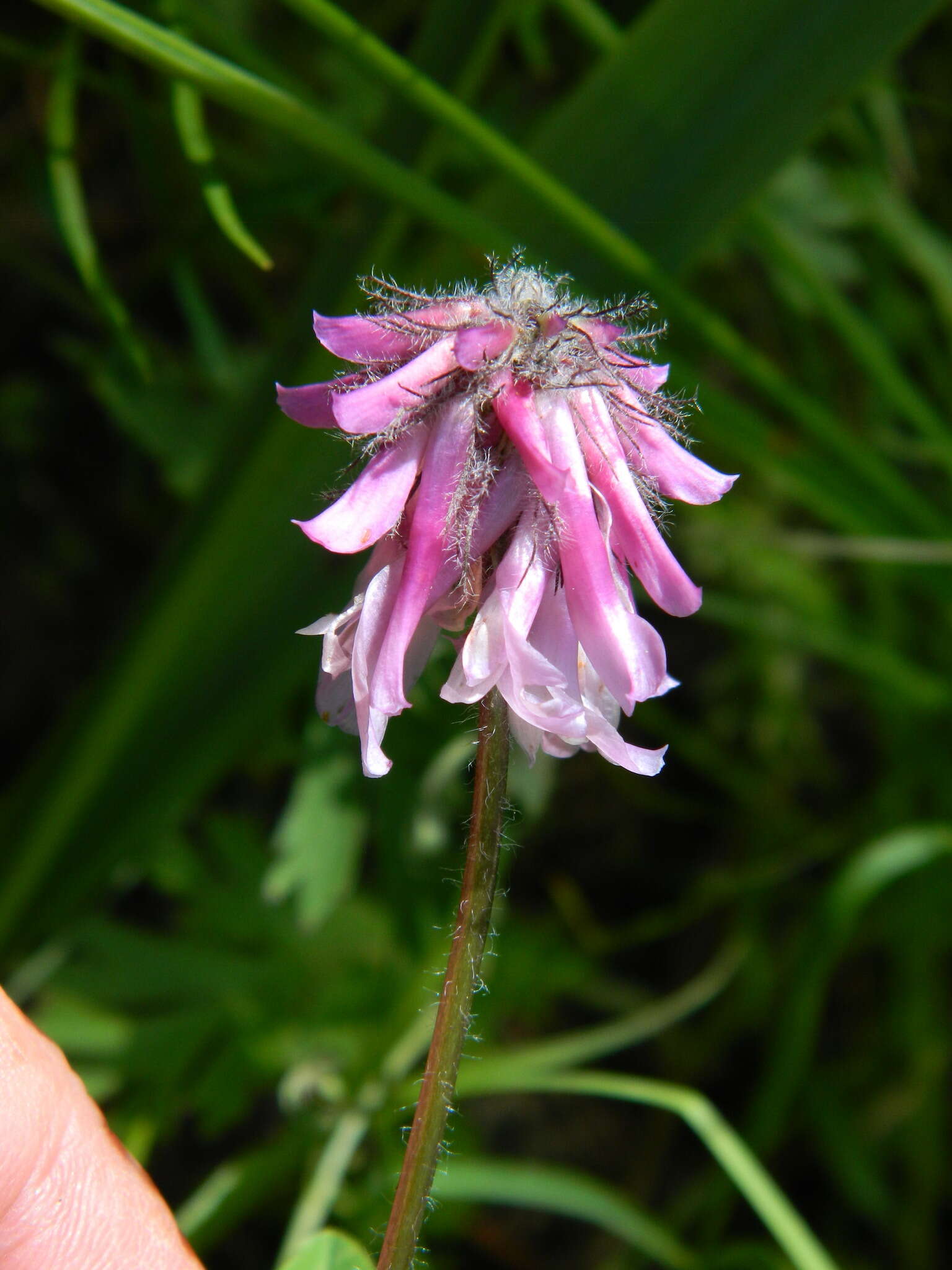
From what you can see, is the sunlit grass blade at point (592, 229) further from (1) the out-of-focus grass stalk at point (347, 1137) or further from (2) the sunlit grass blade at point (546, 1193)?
(2) the sunlit grass blade at point (546, 1193)

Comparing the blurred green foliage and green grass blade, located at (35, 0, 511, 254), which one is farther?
the blurred green foliage

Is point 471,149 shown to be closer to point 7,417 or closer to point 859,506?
point 859,506

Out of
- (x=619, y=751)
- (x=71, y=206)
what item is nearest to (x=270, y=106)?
(x=71, y=206)

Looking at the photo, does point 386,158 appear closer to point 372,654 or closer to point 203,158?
point 203,158

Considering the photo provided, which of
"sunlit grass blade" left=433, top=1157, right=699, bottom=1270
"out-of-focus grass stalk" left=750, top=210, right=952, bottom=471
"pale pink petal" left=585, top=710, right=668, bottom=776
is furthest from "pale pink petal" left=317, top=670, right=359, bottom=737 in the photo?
"out-of-focus grass stalk" left=750, top=210, right=952, bottom=471

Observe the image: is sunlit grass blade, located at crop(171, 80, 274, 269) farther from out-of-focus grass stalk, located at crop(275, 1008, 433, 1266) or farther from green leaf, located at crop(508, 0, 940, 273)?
out-of-focus grass stalk, located at crop(275, 1008, 433, 1266)

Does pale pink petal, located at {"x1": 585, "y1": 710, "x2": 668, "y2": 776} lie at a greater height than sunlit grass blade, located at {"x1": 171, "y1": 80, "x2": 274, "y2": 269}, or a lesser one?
lesser

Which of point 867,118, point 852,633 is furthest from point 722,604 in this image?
point 867,118

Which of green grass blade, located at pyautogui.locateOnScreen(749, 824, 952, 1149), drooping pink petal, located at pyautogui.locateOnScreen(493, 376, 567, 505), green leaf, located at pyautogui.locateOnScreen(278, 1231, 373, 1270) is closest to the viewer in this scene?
drooping pink petal, located at pyautogui.locateOnScreen(493, 376, 567, 505)
